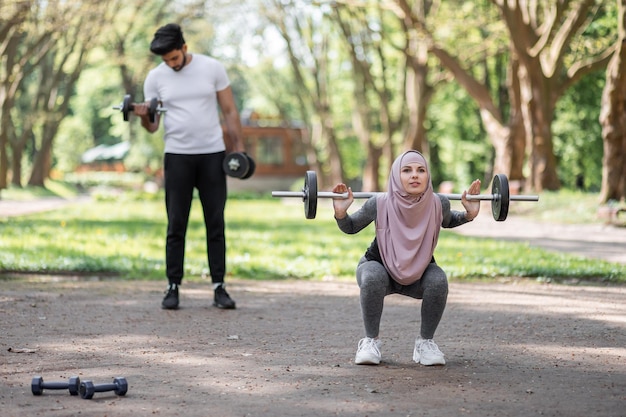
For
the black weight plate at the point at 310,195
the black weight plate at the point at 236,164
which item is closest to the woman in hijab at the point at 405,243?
the black weight plate at the point at 310,195

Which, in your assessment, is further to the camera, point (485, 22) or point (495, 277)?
point (485, 22)

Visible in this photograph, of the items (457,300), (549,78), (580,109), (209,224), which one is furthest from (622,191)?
(580,109)

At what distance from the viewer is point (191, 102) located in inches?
333

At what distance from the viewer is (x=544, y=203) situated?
79.9 ft

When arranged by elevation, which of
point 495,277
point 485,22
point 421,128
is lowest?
point 495,277

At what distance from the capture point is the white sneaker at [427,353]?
231 inches

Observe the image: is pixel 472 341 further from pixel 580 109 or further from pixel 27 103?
pixel 27 103

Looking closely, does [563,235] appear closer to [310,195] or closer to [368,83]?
[310,195]

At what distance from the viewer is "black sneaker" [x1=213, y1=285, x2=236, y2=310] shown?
8.49 meters

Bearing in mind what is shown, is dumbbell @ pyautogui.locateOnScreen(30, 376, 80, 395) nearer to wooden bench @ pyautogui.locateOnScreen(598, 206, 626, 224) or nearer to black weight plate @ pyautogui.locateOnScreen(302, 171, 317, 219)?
black weight plate @ pyautogui.locateOnScreen(302, 171, 317, 219)

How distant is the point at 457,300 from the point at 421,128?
22955 mm

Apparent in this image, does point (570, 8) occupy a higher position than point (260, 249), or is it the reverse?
point (570, 8)

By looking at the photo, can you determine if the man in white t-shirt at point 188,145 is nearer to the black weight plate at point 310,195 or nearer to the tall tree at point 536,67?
the black weight plate at point 310,195

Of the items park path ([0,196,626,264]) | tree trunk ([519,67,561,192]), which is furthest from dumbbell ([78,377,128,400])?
tree trunk ([519,67,561,192])
